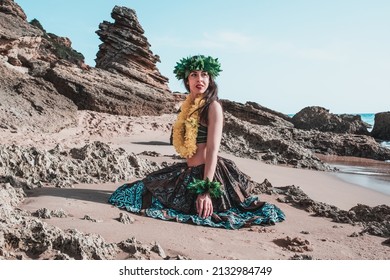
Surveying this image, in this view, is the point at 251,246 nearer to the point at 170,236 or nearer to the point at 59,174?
the point at 170,236

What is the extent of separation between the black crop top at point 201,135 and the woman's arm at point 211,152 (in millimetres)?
142

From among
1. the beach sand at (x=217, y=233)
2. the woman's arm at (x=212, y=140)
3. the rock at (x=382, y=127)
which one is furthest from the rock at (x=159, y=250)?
the rock at (x=382, y=127)

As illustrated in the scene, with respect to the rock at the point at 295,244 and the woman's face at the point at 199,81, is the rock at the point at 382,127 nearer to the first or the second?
the woman's face at the point at 199,81

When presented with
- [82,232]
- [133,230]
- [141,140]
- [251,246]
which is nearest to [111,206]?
[133,230]

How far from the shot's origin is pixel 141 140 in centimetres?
1203

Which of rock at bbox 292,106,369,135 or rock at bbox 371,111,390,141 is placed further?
rock at bbox 371,111,390,141

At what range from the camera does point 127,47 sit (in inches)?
798

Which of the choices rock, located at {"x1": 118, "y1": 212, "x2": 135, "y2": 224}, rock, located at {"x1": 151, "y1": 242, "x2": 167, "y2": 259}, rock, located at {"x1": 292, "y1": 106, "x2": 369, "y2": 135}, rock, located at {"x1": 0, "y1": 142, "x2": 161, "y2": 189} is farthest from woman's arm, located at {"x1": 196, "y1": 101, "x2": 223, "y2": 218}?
rock, located at {"x1": 292, "y1": 106, "x2": 369, "y2": 135}

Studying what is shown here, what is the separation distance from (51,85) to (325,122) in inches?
717

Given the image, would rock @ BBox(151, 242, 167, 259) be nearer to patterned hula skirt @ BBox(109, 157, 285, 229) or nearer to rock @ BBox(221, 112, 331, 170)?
patterned hula skirt @ BBox(109, 157, 285, 229)

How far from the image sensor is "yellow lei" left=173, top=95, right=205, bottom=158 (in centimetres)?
470

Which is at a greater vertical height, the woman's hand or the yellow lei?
the yellow lei

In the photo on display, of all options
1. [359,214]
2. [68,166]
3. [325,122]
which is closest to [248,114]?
[325,122]

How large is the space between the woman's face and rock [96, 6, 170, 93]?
48.6 feet
